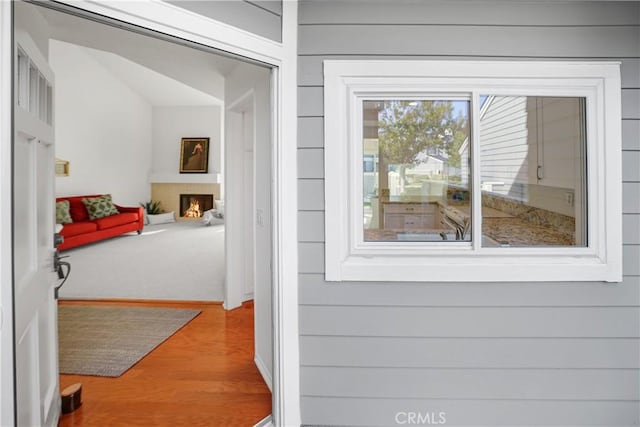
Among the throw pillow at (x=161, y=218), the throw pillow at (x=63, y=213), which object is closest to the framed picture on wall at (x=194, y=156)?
the throw pillow at (x=161, y=218)

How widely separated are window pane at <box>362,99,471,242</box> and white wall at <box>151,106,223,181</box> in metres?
9.51

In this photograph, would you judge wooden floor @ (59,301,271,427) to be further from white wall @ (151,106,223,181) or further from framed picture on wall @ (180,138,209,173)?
white wall @ (151,106,223,181)

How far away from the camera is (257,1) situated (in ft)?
5.98

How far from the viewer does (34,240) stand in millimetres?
1670

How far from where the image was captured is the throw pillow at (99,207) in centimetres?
728

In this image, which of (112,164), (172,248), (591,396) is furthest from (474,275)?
(112,164)

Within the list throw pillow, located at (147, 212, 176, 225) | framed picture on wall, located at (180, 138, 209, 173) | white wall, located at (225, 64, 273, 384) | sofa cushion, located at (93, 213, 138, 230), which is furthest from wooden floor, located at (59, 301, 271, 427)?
framed picture on wall, located at (180, 138, 209, 173)

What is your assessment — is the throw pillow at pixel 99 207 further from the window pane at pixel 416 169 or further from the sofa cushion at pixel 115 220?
the window pane at pixel 416 169

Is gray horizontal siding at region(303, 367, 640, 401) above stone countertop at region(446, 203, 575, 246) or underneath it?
underneath

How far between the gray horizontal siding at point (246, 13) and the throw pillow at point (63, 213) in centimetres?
622

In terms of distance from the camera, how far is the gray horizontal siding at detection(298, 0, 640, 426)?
1990 mm

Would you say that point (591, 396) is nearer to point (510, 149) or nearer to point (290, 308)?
point (510, 149)

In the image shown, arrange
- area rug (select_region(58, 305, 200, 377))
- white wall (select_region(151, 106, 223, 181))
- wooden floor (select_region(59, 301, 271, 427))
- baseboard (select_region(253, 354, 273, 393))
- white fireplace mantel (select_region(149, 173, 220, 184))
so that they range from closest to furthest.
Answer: wooden floor (select_region(59, 301, 271, 427)) → baseboard (select_region(253, 354, 273, 393)) → area rug (select_region(58, 305, 200, 377)) → white fireplace mantel (select_region(149, 173, 220, 184)) → white wall (select_region(151, 106, 223, 181))

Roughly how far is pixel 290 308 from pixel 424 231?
2.67 feet
